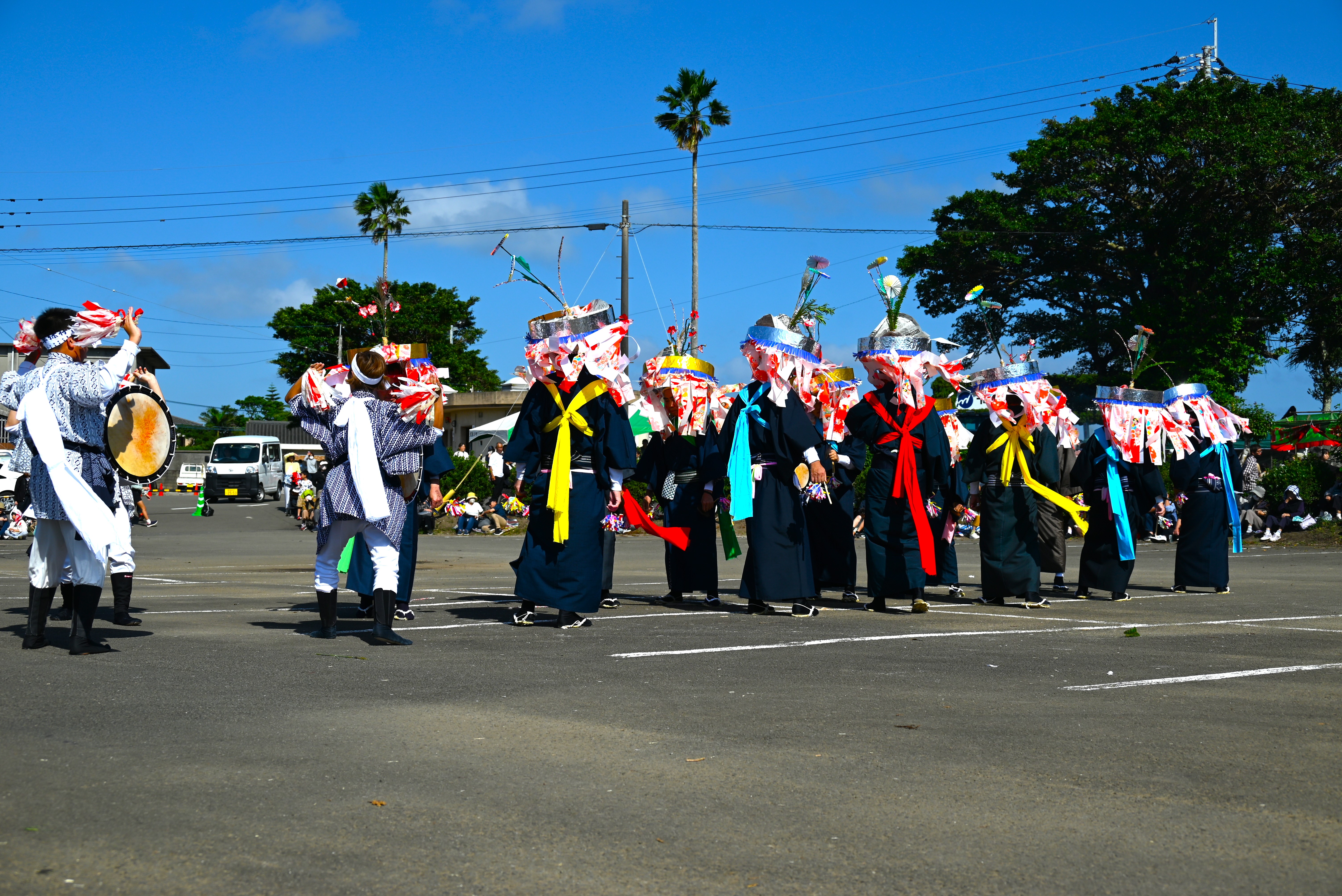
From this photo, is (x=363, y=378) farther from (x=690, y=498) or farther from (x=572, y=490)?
(x=690, y=498)

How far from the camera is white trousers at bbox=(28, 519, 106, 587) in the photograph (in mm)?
7301

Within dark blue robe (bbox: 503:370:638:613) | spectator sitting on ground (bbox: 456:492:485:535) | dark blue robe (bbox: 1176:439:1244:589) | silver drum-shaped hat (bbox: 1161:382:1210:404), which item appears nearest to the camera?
dark blue robe (bbox: 503:370:638:613)

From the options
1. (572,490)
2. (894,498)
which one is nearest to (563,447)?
(572,490)

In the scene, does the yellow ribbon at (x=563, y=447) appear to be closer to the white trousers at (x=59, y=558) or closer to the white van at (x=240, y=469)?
the white trousers at (x=59, y=558)

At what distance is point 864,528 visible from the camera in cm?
1091

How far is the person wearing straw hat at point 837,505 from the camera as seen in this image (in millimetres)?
11023

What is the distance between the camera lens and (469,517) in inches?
1021

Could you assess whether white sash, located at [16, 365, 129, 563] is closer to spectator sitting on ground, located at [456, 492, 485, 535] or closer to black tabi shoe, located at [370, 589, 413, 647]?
black tabi shoe, located at [370, 589, 413, 647]

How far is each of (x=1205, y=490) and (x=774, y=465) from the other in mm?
5517

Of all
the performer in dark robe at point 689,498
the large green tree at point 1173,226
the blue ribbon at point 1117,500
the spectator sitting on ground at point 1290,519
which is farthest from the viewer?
the large green tree at point 1173,226

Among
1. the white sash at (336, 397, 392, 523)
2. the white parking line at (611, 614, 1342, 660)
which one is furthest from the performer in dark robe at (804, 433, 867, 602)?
the white sash at (336, 397, 392, 523)

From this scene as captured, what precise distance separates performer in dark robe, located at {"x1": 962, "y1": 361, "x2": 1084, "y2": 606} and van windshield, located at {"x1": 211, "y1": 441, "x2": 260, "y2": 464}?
121 feet

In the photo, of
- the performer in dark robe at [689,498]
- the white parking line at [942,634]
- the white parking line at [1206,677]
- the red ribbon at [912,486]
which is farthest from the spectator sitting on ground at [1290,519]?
the white parking line at [1206,677]

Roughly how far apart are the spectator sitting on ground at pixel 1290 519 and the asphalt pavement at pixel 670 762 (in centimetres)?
1466
